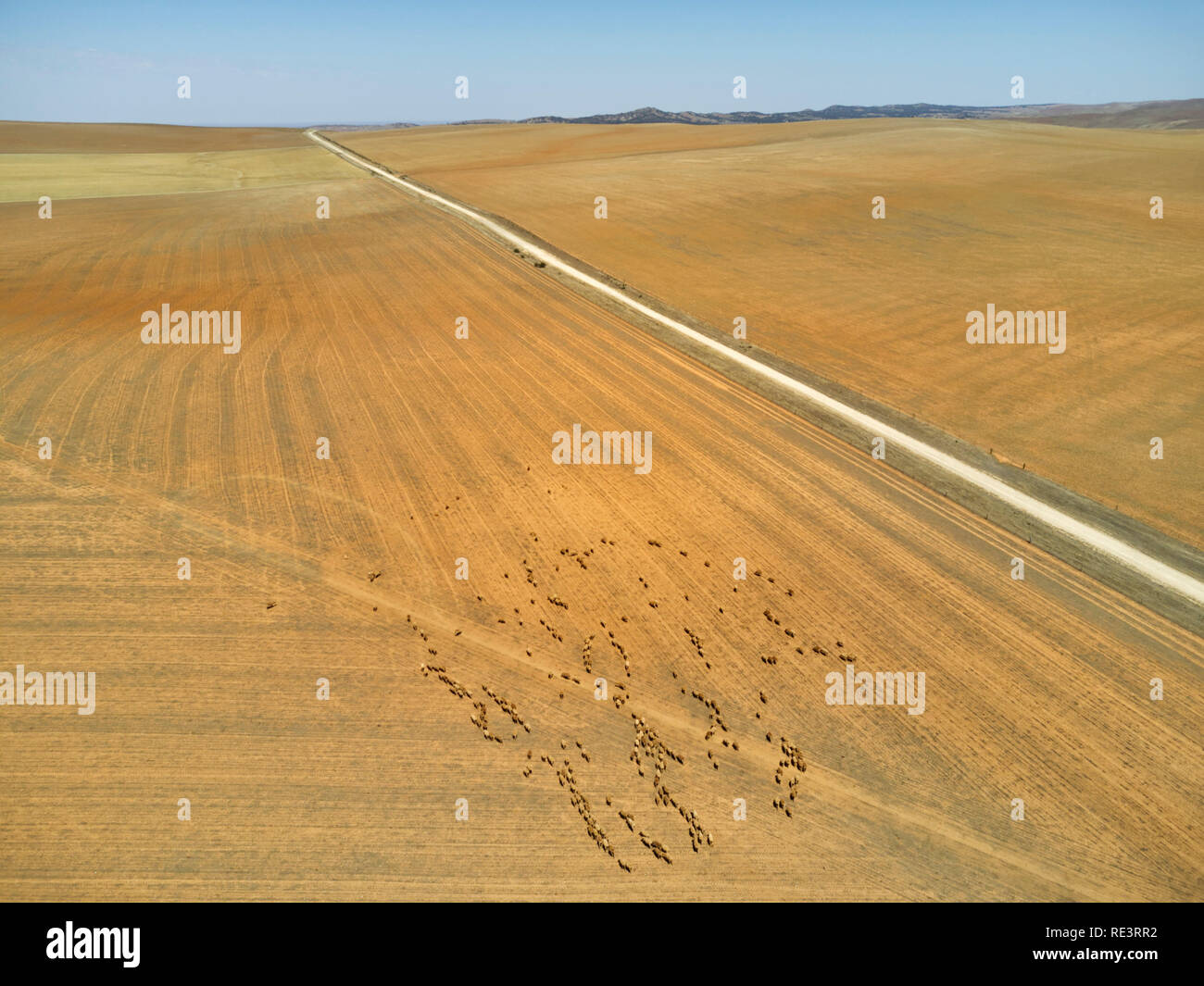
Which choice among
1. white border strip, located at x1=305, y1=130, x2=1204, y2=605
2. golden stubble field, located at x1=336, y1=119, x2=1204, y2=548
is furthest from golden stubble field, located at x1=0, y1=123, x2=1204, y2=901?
golden stubble field, located at x1=336, y1=119, x2=1204, y2=548

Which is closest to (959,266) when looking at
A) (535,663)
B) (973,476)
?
(973,476)

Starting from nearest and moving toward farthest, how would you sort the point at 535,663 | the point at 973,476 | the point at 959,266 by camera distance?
1. the point at 535,663
2. the point at 973,476
3. the point at 959,266

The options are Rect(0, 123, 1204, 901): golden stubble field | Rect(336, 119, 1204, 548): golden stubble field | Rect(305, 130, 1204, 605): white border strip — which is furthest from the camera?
→ Rect(336, 119, 1204, 548): golden stubble field

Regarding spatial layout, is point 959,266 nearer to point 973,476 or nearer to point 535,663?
point 973,476

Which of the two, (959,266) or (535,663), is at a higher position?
(959,266)

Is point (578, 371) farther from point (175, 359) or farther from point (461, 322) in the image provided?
point (175, 359)

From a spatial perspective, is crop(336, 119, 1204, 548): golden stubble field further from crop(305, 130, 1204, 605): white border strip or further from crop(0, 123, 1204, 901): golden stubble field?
crop(0, 123, 1204, 901): golden stubble field

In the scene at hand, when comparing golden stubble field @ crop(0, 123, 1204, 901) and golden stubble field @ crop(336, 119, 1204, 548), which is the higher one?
golden stubble field @ crop(336, 119, 1204, 548)
